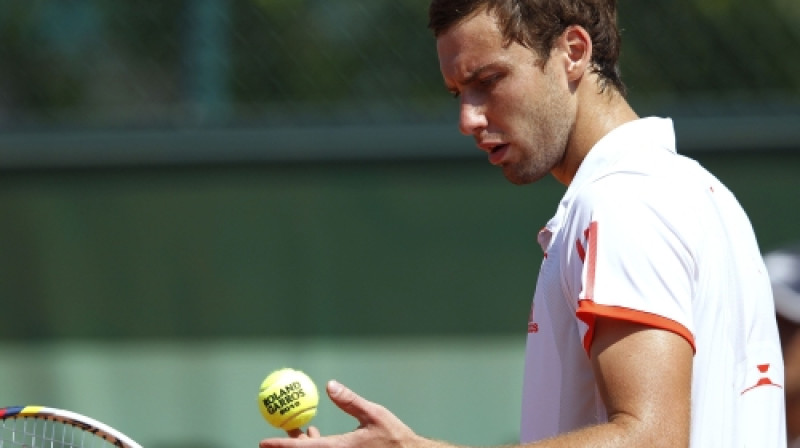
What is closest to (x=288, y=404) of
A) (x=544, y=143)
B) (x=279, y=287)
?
(x=544, y=143)

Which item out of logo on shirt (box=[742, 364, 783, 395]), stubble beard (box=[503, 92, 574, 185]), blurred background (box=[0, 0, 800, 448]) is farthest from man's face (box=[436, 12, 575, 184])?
blurred background (box=[0, 0, 800, 448])

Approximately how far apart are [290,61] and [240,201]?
0.65 metres

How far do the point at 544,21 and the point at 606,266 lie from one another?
642 millimetres

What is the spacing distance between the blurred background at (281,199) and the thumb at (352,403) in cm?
337

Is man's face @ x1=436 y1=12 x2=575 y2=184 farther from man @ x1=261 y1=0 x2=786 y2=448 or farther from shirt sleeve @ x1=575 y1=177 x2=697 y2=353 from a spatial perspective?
shirt sleeve @ x1=575 y1=177 x2=697 y2=353

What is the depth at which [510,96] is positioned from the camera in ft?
7.65

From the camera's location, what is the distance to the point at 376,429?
192 cm

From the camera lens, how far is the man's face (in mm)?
2330

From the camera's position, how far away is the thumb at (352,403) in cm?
192

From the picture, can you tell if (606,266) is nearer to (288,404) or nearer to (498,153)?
(498,153)

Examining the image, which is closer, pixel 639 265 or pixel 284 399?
pixel 639 265

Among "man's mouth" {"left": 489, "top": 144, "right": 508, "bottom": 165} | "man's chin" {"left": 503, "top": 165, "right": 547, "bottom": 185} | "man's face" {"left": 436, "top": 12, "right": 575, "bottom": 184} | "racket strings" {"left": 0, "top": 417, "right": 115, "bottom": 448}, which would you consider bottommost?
"racket strings" {"left": 0, "top": 417, "right": 115, "bottom": 448}

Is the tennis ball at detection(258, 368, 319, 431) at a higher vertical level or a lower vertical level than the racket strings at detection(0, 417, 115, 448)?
higher

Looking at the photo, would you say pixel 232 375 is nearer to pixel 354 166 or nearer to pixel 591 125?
pixel 354 166
